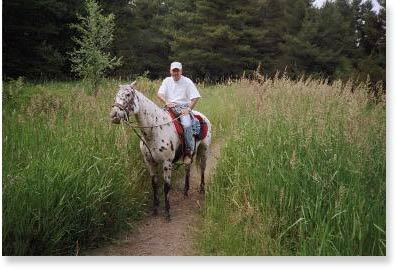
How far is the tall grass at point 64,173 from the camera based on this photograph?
11.8 ft

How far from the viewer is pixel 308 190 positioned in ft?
12.3

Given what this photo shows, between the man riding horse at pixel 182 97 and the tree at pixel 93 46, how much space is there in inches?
25.1

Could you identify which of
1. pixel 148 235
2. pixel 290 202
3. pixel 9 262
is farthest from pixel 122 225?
pixel 290 202

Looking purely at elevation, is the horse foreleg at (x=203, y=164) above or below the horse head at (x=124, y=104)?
below

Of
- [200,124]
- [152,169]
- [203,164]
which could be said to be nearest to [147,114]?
[152,169]

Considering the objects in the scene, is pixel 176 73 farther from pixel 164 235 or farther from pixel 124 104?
pixel 164 235

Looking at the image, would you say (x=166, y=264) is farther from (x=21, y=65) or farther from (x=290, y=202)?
(x=21, y=65)

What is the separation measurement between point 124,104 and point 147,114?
54 cm

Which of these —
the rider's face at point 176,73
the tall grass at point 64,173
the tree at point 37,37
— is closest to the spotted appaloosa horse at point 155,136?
the tall grass at point 64,173

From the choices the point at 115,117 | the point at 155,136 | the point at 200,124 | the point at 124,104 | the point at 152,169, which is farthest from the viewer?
the point at 200,124

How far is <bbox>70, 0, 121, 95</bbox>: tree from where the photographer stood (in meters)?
5.34

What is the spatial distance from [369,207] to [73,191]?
7.83ft

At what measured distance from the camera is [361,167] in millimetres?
3689

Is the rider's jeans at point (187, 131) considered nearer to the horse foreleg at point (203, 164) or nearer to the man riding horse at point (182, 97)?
the man riding horse at point (182, 97)
